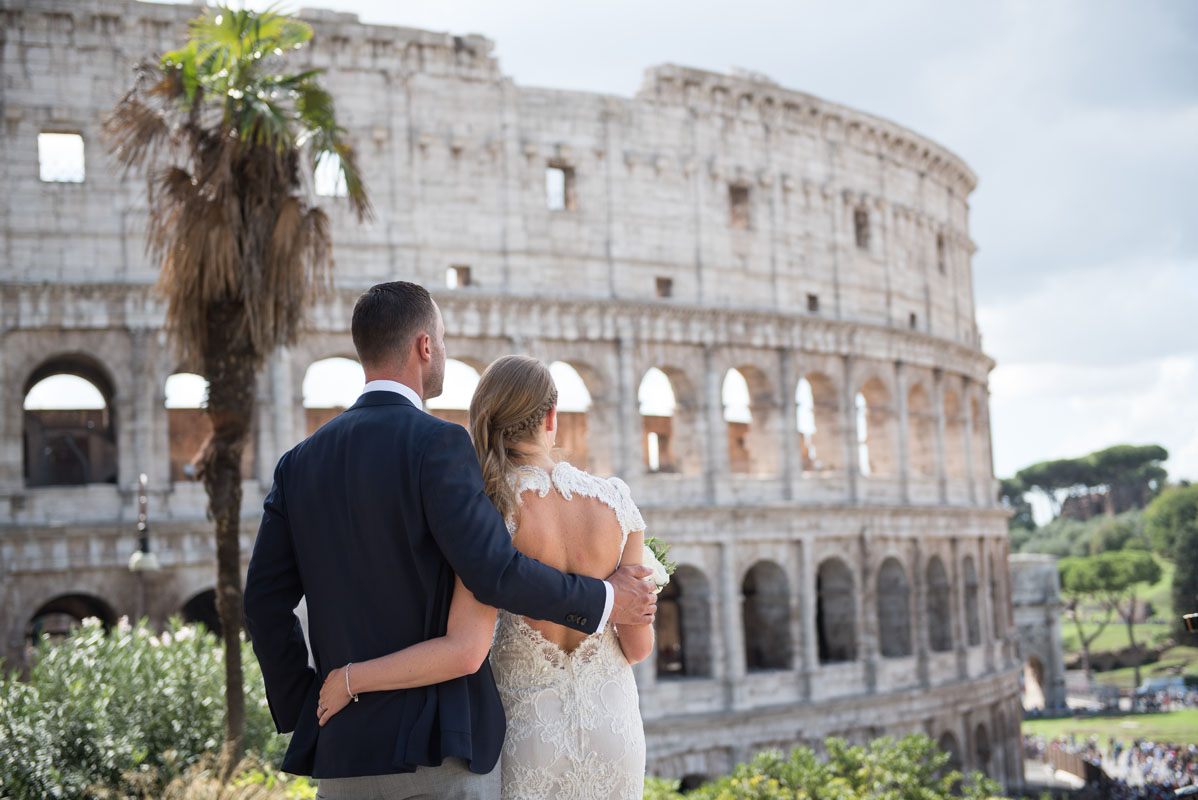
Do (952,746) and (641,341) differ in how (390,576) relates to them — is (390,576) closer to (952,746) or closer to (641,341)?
(641,341)

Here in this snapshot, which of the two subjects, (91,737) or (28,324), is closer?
(91,737)

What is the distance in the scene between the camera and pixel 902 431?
3225 centimetres

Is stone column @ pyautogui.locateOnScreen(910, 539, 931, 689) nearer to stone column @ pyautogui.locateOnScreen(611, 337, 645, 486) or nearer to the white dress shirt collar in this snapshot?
stone column @ pyautogui.locateOnScreen(611, 337, 645, 486)

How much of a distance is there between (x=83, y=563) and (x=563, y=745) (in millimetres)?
20802

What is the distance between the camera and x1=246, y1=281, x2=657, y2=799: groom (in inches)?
145

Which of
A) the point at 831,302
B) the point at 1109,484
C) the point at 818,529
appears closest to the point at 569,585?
the point at 818,529

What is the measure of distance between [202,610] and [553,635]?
24254 mm

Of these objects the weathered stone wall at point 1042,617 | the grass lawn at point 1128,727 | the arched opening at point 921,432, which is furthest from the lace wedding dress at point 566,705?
the weathered stone wall at point 1042,617

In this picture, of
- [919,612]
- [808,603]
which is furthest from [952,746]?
[808,603]

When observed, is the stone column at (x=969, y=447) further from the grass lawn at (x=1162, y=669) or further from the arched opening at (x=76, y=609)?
the grass lawn at (x=1162, y=669)

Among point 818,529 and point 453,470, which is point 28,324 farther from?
point 453,470

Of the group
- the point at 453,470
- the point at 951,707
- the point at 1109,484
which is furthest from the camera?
the point at 1109,484

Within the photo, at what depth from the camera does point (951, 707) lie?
31.9m

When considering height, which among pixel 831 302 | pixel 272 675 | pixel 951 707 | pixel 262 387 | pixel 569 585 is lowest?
pixel 951 707
